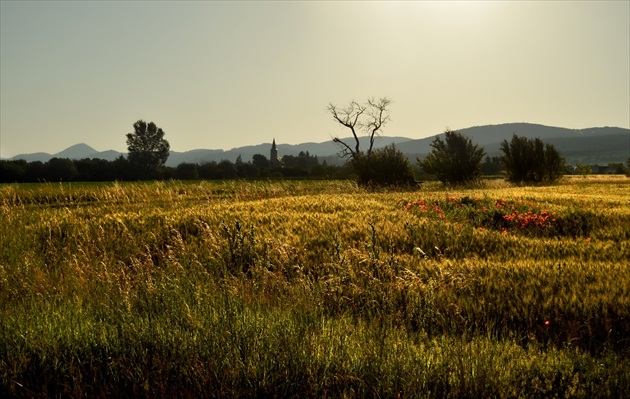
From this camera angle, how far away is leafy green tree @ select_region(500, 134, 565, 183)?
125ft

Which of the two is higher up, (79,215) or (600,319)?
(79,215)

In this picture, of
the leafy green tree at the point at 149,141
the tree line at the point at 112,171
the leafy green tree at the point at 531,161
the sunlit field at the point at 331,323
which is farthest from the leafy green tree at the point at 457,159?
the leafy green tree at the point at 149,141

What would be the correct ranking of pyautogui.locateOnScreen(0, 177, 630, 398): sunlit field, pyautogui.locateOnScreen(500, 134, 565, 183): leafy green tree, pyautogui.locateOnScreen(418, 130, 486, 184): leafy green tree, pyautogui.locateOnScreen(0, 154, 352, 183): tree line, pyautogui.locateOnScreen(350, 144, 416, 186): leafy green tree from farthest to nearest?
1. pyautogui.locateOnScreen(0, 154, 352, 183): tree line
2. pyautogui.locateOnScreen(500, 134, 565, 183): leafy green tree
3. pyautogui.locateOnScreen(418, 130, 486, 184): leafy green tree
4. pyautogui.locateOnScreen(350, 144, 416, 186): leafy green tree
5. pyautogui.locateOnScreen(0, 177, 630, 398): sunlit field

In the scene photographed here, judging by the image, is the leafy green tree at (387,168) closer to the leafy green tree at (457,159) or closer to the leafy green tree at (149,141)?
the leafy green tree at (457,159)

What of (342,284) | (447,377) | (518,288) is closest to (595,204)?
(518,288)

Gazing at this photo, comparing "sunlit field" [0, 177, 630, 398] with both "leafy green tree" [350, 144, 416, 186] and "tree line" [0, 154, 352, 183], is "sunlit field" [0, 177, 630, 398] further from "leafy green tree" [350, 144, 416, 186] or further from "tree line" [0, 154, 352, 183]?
"tree line" [0, 154, 352, 183]

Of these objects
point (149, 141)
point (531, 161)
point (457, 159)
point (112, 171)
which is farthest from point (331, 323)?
point (149, 141)

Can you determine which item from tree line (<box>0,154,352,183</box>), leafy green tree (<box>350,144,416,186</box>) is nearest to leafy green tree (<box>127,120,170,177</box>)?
tree line (<box>0,154,352,183</box>)

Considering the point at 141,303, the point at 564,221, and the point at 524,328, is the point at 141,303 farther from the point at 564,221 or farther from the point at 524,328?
the point at 564,221

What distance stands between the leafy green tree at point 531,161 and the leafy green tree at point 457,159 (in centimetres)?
432

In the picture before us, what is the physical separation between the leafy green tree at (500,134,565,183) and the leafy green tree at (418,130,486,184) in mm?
4320

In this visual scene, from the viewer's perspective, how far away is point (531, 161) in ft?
125

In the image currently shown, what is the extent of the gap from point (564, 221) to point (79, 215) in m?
14.5

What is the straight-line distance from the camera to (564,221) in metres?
11.8
